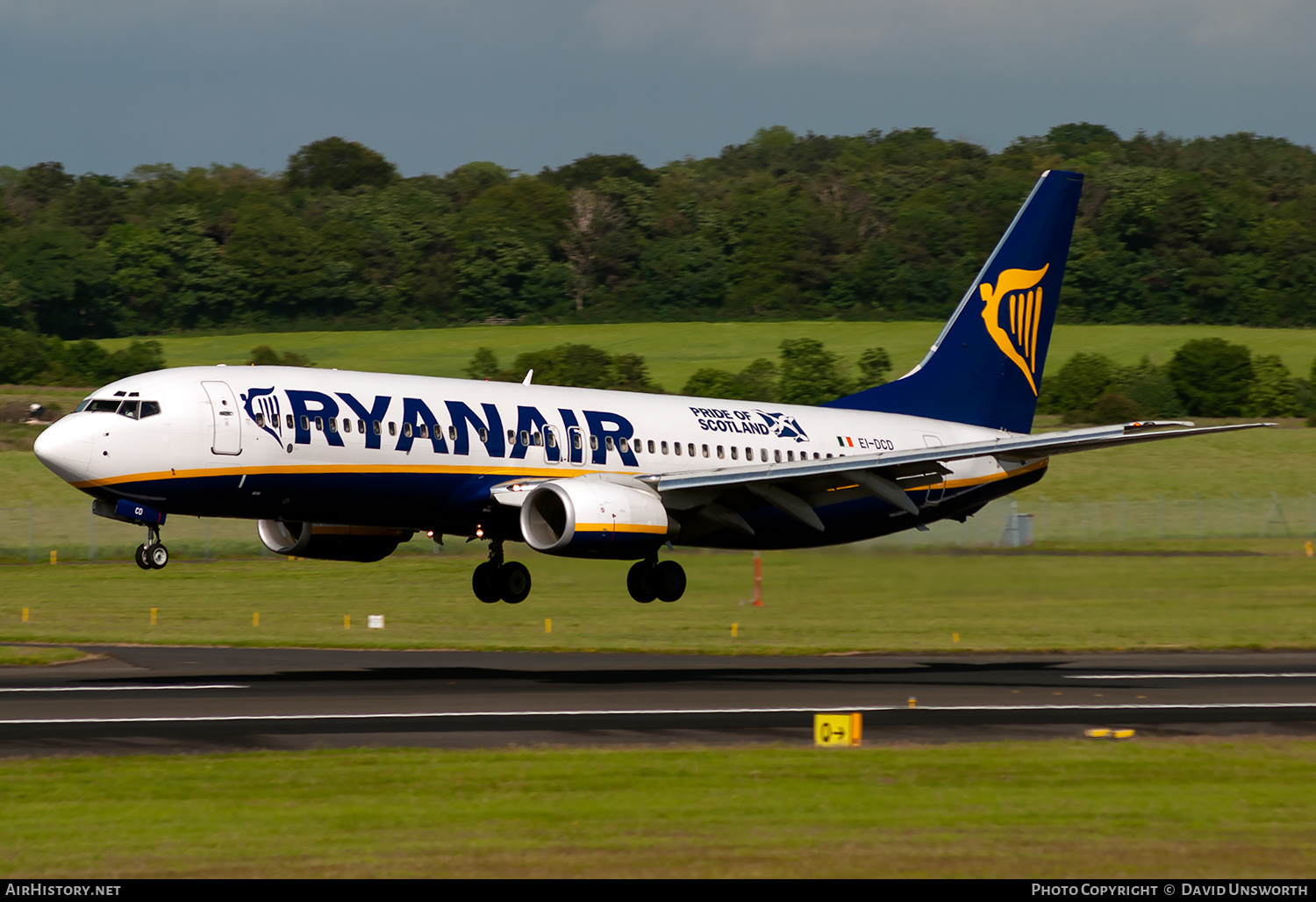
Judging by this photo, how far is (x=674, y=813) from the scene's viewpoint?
19.9 metres

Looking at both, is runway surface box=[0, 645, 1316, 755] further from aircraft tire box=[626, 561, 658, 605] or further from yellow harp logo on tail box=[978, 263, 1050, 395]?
yellow harp logo on tail box=[978, 263, 1050, 395]

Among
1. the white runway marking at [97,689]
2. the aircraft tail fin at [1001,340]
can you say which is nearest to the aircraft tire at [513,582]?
the white runway marking at [97,689]

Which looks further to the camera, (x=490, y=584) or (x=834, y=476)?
(x=490, y=584)

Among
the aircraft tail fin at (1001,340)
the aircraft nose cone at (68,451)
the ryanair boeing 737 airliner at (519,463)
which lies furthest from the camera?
the aircraft tail fin at (1001,340)

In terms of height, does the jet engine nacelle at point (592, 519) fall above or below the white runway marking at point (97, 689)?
above

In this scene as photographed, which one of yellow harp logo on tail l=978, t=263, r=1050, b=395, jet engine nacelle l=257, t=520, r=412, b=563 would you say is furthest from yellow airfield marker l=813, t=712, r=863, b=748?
yellow harp logo on tail l=978, t=263, r=1050, b=395

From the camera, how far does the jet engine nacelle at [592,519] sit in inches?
1359

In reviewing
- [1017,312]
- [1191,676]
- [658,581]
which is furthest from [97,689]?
[1017,312]

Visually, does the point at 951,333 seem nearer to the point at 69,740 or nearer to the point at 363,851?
the point at 69,740

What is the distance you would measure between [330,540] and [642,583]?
7589mm

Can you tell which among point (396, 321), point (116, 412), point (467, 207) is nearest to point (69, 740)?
point (116, 412)

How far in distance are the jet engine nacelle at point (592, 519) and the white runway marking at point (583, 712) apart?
4826 mm

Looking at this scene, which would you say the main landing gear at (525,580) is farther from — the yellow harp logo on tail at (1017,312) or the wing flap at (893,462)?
the yellow harp logo on tail at (1017,312)

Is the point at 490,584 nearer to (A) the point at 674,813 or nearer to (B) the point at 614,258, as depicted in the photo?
(A) the point at 674,813
